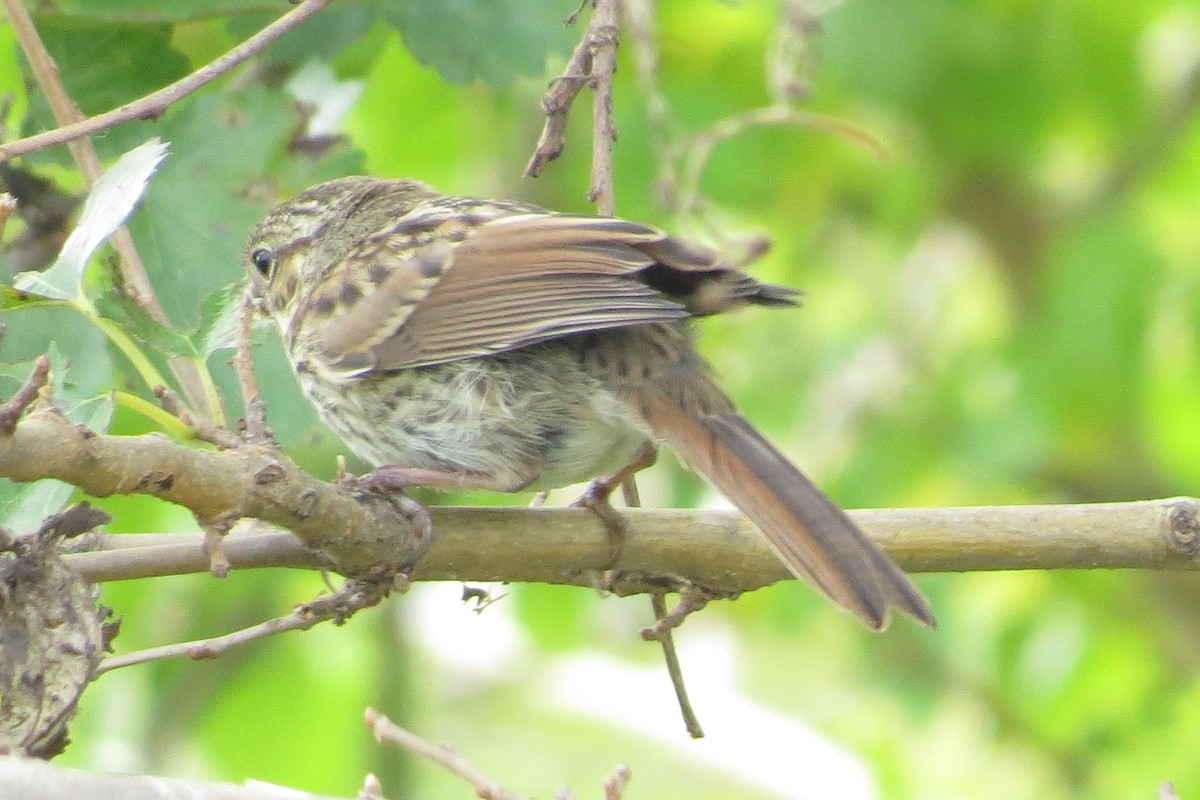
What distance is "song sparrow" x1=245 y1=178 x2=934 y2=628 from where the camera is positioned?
291cm

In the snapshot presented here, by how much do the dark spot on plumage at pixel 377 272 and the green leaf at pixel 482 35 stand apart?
0.40 metres

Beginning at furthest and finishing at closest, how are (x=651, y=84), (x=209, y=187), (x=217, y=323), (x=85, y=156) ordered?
(x=651, y=84) → (x=209, y=187) → (x=85, y=156) → (x=217, y=323)

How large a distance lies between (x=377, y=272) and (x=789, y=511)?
1188mm

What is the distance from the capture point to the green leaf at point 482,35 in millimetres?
3316

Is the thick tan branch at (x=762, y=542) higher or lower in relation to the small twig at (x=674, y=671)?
higher

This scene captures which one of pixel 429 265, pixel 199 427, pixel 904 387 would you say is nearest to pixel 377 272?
pixel 429 265

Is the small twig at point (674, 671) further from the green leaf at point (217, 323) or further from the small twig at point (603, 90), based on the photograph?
the green leaf at point (217, 323)

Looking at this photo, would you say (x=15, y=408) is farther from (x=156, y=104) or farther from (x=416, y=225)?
(x=416, y=225)

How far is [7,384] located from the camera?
2377 mm

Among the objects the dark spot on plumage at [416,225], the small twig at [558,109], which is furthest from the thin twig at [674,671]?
the dark spot on plumage at [416,225]

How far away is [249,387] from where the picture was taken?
228cm

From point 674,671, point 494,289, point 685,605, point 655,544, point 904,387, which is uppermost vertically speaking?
point 494,289

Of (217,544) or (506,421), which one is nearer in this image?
→ (217,544)

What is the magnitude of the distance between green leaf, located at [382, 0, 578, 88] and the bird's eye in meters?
0.62
